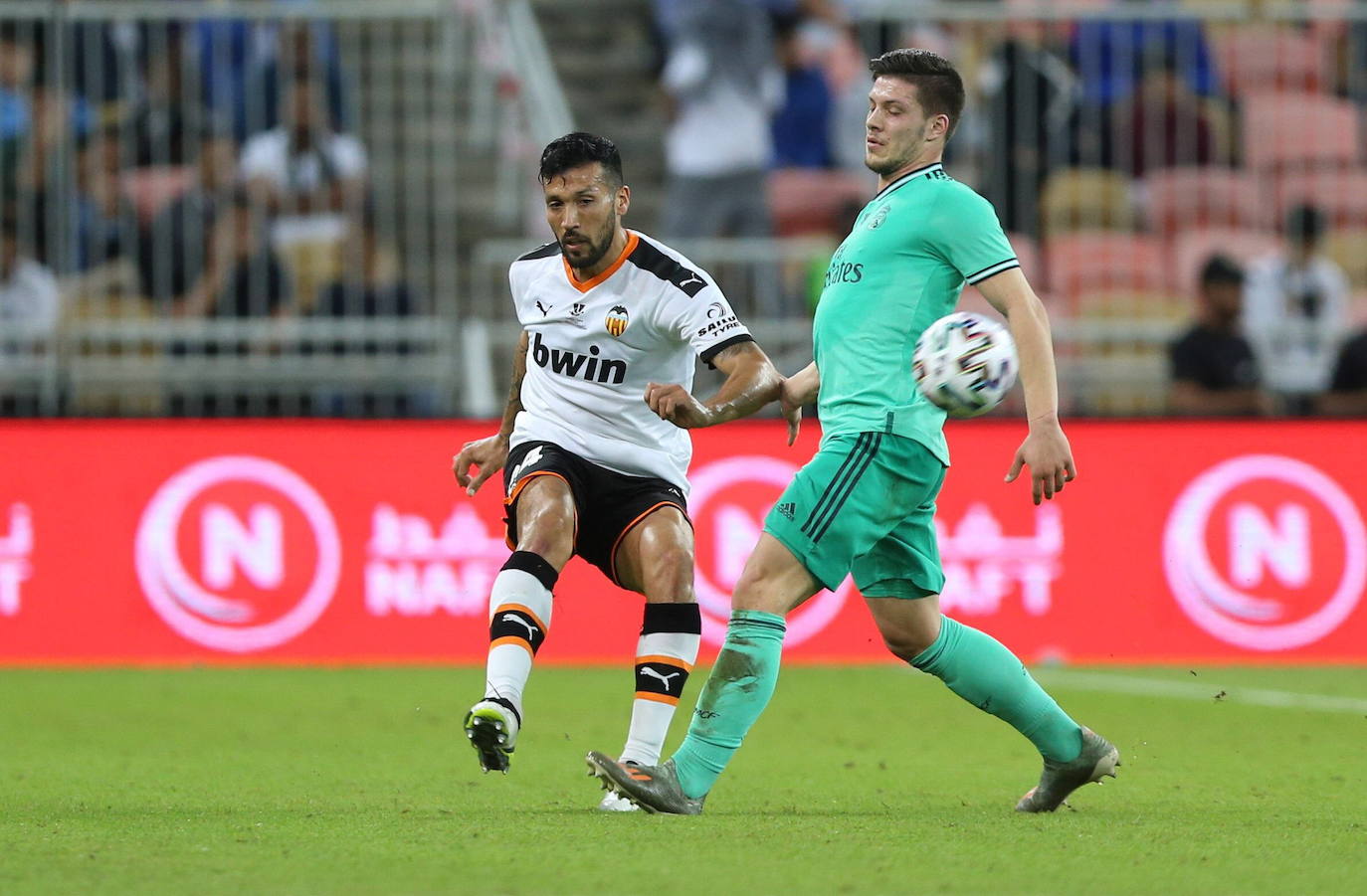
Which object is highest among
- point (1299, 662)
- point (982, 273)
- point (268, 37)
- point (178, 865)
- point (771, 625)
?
point (268, 37)

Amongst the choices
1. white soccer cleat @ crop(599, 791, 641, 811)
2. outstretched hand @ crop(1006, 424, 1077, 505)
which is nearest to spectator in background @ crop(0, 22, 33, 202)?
white soccer cleat @ crop(599, 791, 641, 811)

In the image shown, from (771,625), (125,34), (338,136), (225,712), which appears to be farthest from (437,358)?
(771,625)

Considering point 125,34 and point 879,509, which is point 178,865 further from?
point 125,34

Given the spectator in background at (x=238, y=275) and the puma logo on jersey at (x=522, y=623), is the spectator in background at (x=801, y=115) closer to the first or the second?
the spectator in background at (x=238, y=275)

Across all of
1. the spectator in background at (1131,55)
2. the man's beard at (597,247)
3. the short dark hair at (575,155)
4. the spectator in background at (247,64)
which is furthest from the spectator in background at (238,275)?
the short dark hair at (575,155)

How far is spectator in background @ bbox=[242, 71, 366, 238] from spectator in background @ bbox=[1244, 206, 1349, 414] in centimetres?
576

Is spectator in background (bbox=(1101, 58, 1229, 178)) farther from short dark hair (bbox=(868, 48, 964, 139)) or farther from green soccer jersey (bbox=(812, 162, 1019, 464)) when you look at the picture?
green soccer jersey (bbox=(812, 162, 1019, 464))

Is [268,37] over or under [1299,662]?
over

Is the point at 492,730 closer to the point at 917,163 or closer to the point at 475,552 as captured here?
the point at 917,163

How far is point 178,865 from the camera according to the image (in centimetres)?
511

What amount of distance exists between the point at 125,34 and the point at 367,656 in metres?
4.41

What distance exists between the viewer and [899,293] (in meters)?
6.00

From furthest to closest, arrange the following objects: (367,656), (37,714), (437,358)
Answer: (437,358), (367,656), (37,714)

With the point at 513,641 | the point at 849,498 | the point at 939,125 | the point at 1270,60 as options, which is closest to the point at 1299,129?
the point at 1270,60
